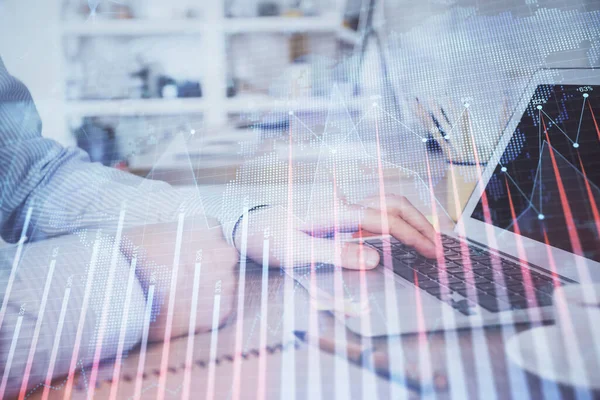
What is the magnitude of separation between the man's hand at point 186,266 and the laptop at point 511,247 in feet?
0.47

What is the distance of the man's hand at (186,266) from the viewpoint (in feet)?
2.31

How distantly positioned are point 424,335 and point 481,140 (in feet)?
1.31

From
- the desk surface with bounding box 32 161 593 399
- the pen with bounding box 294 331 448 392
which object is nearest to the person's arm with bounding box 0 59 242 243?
the desk surface with bounding box 32 161 593 399

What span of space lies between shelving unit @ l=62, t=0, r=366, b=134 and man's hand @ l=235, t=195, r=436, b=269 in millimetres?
288

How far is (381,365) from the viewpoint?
1.83 ft

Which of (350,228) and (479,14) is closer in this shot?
(350,228)

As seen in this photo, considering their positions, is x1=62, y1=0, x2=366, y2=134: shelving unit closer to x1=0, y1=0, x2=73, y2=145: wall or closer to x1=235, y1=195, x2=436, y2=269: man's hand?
x1=0, y1=0, x2=73, y2=145: wall

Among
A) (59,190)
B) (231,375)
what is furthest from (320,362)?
(59,190)

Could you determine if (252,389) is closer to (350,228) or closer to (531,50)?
(350,228)

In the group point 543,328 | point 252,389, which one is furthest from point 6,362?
point 543,328

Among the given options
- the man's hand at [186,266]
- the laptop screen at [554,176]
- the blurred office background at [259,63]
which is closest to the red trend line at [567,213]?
the laptop screen at [554,176]

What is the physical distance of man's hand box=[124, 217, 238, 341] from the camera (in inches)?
27.7

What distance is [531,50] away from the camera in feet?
2.72
